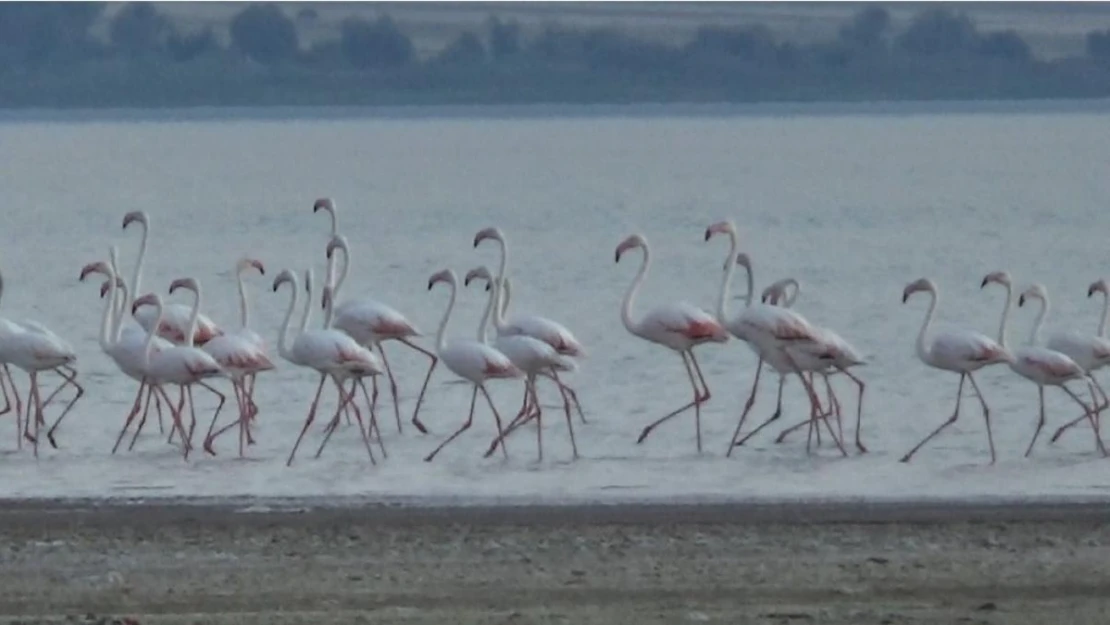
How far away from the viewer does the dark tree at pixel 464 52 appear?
10744 centimetres

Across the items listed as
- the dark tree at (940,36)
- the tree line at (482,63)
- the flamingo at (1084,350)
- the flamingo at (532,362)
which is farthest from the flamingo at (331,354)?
the dark tree at (940,36)

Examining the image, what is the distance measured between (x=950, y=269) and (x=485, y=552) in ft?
59.4

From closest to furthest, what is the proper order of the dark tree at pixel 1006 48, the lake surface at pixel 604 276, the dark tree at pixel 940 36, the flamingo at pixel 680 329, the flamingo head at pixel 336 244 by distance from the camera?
the lake surface at pixel 604 276, the flamingo at pixel 680 329, the flamingo head at pixel 336 244, the dark tree at pixel 1006 48, the dark tree at pixel 940 36

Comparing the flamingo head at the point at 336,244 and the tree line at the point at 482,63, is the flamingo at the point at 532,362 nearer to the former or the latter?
the flamingo head at the point at 336,244

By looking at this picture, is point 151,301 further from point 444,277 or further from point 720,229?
point 720,229

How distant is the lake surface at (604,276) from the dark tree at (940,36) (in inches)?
1413

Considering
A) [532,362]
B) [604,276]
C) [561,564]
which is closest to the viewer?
[561,564]

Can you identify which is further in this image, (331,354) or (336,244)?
(336,244)

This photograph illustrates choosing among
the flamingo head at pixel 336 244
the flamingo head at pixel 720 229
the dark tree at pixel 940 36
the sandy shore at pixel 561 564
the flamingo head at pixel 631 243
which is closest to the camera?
the sandy shore at pixel 561 564

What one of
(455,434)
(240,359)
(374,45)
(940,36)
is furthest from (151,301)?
(940,36)

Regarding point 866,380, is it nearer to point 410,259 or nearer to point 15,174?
point 410,259

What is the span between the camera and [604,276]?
24750mm

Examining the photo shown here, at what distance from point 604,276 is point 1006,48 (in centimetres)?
8721

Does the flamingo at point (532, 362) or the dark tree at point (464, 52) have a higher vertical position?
the dark tree at point (464, 52)
